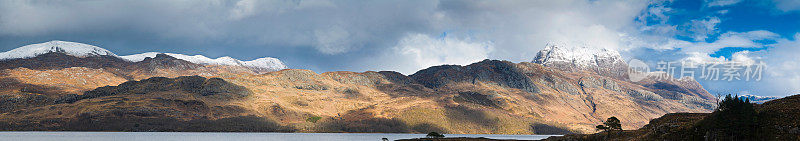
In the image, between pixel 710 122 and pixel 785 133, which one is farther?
pixel 710 122

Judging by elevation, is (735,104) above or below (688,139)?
above

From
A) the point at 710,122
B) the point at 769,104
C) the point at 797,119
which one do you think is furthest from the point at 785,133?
the point at 769,104

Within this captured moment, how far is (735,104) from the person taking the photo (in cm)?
7750

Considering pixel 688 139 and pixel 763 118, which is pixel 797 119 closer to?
pixel 763 118

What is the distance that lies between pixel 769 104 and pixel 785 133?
51.3ft

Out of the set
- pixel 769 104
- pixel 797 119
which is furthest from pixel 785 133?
pixel 769 104

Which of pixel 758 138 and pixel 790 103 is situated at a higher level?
pixel 790 103

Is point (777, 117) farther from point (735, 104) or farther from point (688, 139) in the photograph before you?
point (688, 139)

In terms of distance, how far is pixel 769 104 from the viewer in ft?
285

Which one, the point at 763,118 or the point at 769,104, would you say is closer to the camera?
the point at 763,118

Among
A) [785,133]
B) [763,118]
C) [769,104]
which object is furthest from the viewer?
[769,104]

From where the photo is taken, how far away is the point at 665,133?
286 feet

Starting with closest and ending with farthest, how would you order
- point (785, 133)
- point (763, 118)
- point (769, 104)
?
1. point (785, 133)
2. point (763, 118)
3. point (769, 104)

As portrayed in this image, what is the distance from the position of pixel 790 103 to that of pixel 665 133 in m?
19.4
